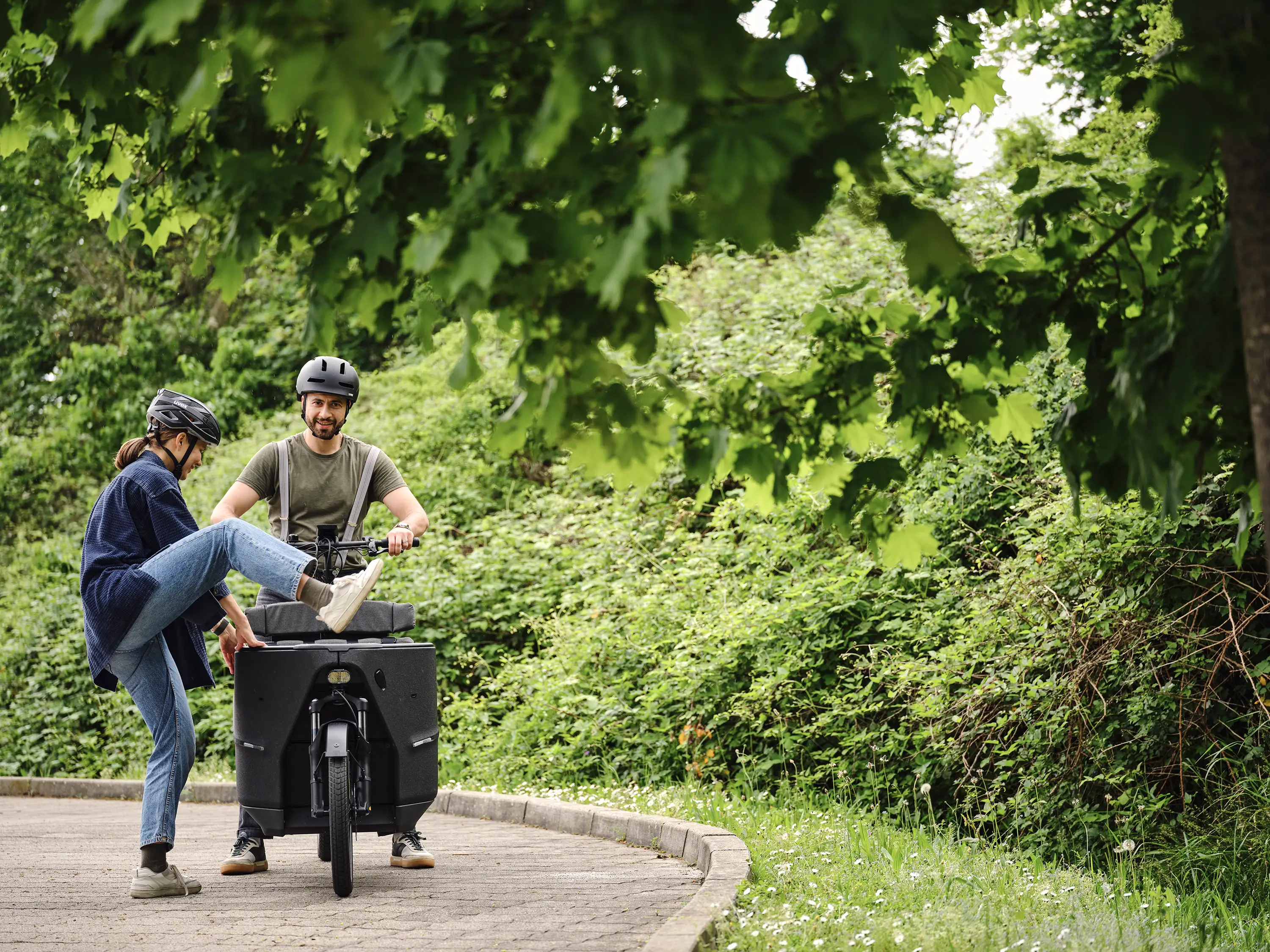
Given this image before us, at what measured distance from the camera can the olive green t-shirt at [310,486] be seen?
20.4ft

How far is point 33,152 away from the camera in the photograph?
23047mm

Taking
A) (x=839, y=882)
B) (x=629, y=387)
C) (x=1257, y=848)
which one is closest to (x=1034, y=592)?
(x=1257, y=848)

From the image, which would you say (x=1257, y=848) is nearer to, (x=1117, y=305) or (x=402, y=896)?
(x=1117, y=305)

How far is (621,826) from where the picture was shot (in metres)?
7.42

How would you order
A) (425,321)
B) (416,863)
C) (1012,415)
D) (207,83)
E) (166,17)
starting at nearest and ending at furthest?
(166,17), (207,83), (425,321), (1012,415), (416,863)

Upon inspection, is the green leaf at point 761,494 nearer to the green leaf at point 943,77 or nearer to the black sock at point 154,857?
the green leaf at point 943,77

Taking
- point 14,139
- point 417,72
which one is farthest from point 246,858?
point 417,72

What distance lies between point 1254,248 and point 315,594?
3.60 meters

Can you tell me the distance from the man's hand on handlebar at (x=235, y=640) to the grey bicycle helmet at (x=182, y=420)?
778mm

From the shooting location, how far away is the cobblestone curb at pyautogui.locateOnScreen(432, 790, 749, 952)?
4.45m

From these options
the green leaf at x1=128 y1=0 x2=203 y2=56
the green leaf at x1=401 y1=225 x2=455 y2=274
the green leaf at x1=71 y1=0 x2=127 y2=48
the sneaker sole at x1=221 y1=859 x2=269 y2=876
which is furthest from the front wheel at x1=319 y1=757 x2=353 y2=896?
the green leaf at x1=128 y1=0 x2=203 y2=56

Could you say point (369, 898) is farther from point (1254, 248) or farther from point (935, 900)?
point (1254, 248)

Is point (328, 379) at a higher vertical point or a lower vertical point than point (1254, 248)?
higher

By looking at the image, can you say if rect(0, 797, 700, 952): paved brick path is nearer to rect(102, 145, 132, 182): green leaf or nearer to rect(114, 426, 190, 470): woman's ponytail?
rect(114, 426, 190, 470): woman's ponytail
